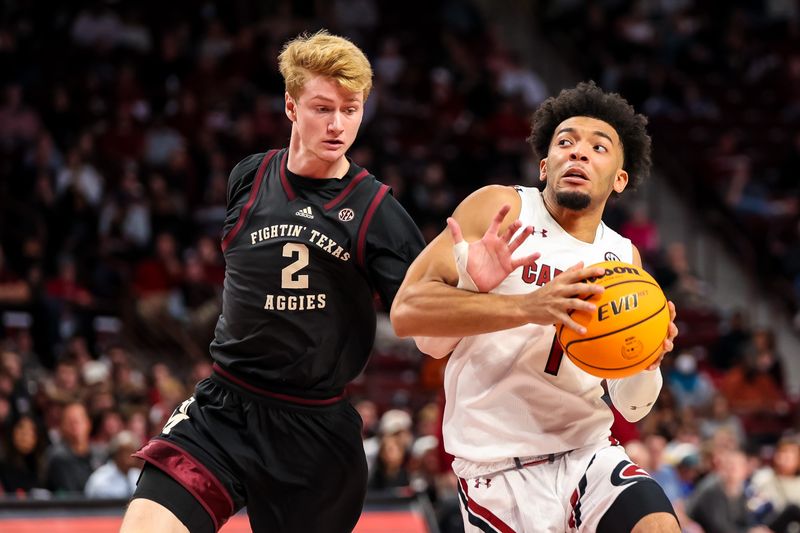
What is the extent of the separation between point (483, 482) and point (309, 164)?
54.3 inches

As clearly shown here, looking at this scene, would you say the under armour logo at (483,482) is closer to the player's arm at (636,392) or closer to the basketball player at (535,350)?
the basketball player at (535,350)

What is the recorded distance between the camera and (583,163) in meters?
4.92

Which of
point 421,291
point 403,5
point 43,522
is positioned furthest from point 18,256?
point 421,291

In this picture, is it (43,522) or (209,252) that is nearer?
(43,522)

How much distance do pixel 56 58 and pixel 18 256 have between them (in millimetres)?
4024

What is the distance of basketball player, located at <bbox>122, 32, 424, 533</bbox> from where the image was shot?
495 cm

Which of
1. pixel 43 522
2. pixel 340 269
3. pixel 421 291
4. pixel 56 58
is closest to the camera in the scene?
pixel 421 291

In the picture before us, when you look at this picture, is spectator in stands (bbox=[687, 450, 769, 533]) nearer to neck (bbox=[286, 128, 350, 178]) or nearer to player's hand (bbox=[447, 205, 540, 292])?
neck (bbox=[286, 128, 350, 178])

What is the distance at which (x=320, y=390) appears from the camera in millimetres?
5066

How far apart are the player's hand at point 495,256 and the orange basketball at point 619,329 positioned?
0.87 feet

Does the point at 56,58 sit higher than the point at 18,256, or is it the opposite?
the point at 56,58

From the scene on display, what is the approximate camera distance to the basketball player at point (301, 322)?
4.95m

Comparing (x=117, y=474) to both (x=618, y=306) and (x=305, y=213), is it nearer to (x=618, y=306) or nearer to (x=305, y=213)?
(x=305, y=213)

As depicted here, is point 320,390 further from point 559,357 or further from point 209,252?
point 209,252
